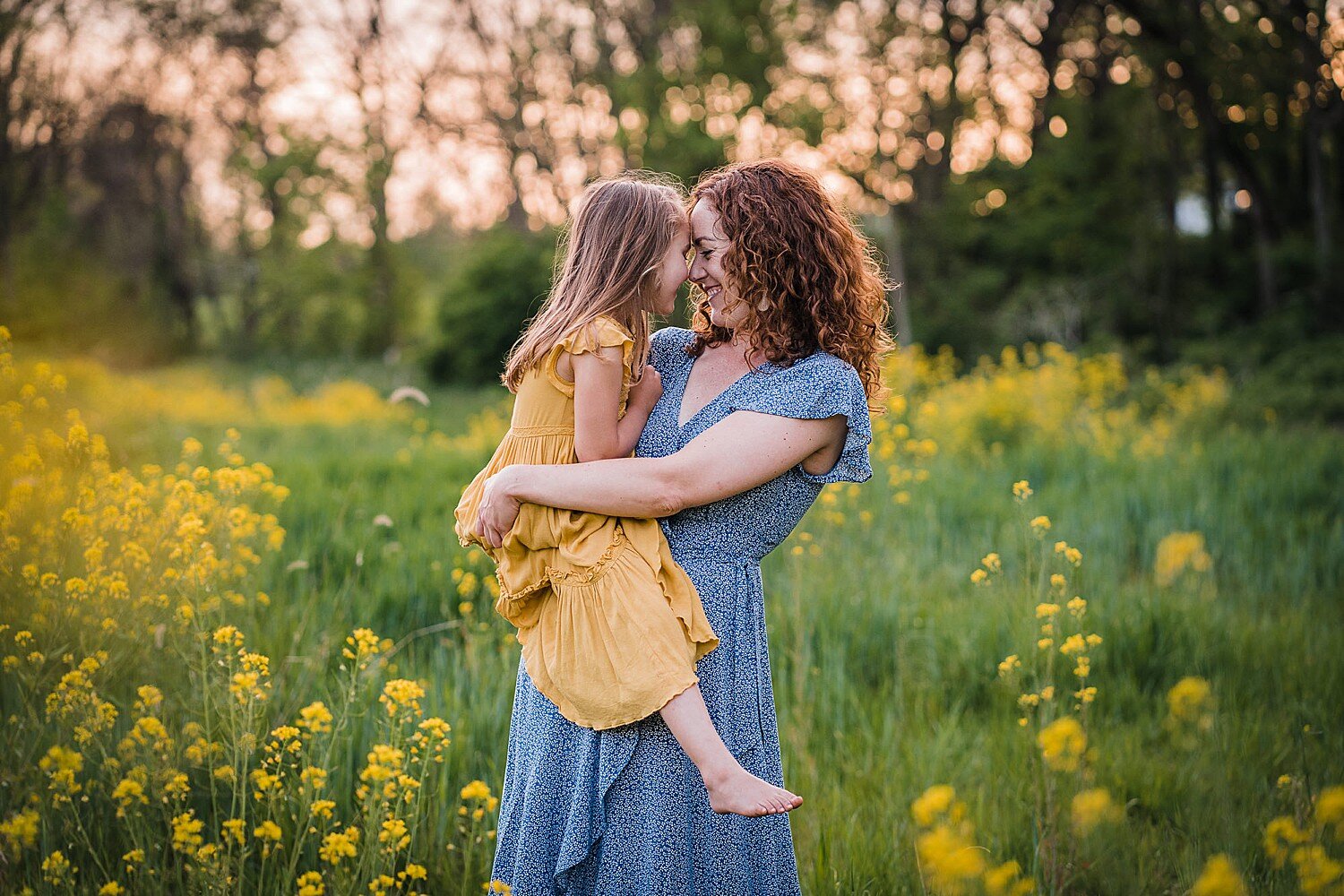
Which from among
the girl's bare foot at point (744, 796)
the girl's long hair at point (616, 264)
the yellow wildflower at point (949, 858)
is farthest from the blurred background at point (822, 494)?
the girl's long hair at point (616, 264)

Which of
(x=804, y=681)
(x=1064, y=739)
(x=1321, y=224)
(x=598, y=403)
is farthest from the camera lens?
(x=1321, y=224)

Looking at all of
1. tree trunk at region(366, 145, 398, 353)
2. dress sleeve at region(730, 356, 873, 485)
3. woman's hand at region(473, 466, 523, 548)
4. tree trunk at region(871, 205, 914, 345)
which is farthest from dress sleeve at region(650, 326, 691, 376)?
tree trunk at region(366, 145, 398, 353)

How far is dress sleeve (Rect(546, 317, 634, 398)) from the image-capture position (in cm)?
187

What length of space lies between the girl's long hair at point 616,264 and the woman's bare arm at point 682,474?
27 centimetres

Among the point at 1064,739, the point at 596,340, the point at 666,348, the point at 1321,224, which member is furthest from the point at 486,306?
the point at 1064,739

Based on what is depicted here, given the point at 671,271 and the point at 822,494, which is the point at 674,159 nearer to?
the point at 822,494

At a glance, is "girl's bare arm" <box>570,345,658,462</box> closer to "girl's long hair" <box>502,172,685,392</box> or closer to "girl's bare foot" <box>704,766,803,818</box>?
"girl's long hair" <box>502,172,685,392</box>

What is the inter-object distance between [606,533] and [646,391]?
364mm

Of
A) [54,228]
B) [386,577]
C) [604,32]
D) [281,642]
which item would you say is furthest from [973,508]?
[54,228]

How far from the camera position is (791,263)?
6.21 ft

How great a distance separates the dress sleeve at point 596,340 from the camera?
73.7 inches

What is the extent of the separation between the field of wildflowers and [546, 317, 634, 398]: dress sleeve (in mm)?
792

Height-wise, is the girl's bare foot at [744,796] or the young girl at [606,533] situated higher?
the young girl at [606,533]

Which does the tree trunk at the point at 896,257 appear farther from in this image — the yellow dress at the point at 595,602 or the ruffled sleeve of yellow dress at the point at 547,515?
the yellow dress at the point at 595,602
